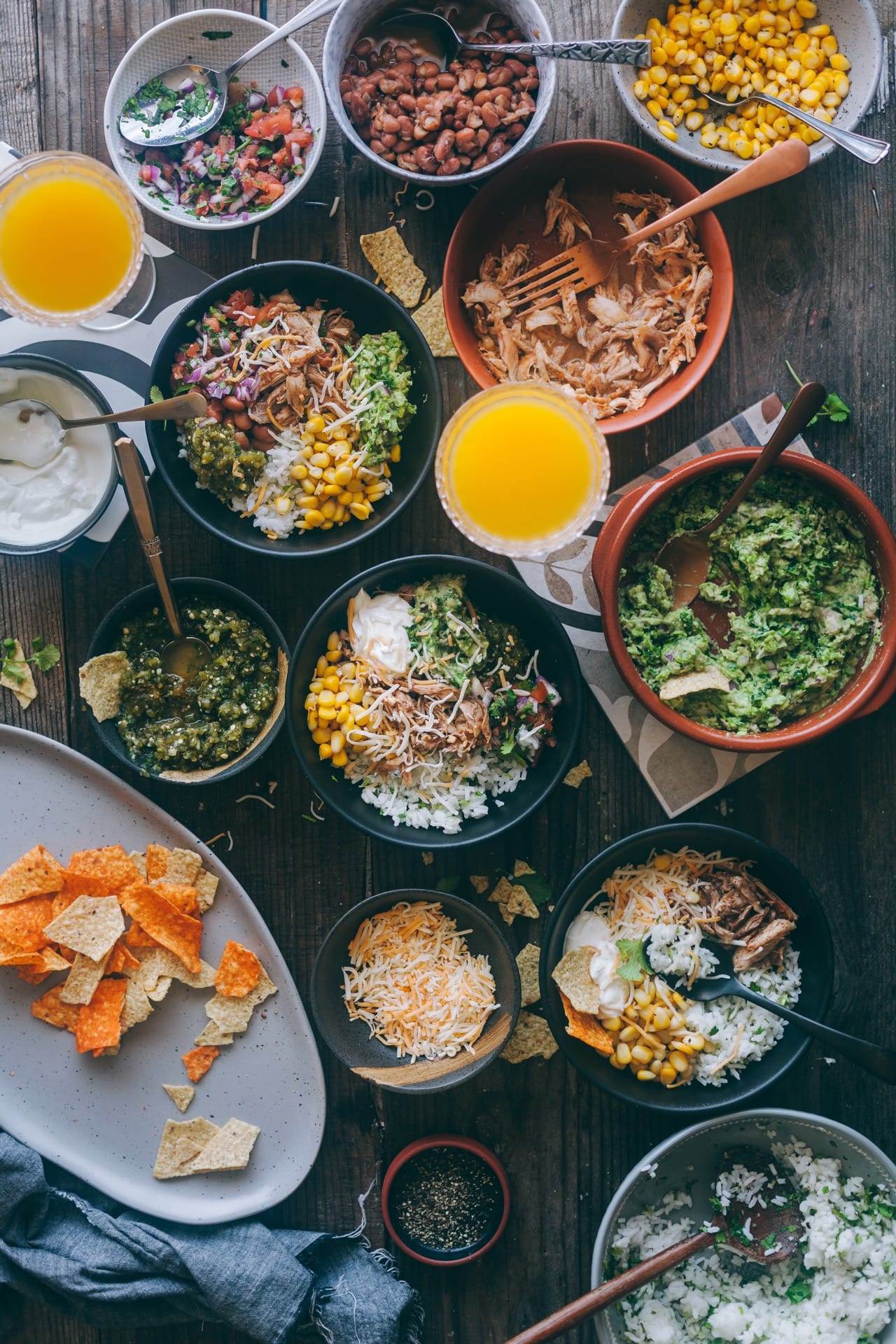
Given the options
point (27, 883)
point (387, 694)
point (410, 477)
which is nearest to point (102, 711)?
point (27, 883)

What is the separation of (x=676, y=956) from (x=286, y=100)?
2943 millimetres

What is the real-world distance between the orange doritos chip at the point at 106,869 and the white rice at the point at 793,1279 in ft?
6.39

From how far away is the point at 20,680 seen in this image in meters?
3.13

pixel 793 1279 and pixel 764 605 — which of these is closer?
pixel 764 605

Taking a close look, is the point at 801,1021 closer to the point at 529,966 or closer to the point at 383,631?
the point at 529,966

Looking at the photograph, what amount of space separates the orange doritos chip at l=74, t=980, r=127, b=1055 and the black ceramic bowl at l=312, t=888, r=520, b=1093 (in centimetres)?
66

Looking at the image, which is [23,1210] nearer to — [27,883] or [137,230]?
[27,883]

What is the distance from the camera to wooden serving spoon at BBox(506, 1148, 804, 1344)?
2.74m

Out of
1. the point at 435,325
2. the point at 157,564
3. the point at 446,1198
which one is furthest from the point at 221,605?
the point at 446,1198

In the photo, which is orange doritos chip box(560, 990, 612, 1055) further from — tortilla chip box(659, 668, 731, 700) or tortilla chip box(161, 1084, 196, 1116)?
tortilla chip box(161, 1084, 196, 1116)

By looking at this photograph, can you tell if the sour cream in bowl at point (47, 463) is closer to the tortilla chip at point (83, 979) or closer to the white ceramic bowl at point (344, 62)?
the white ceramic bowl at point (344, 62)

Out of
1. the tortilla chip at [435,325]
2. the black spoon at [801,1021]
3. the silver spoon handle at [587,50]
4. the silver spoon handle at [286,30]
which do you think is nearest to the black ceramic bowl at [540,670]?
the black spoon at [801,1021]

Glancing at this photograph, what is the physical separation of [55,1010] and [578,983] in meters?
1.74

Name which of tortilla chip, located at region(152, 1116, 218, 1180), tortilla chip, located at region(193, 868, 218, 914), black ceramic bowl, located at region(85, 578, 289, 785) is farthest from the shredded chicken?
tortilla chip, located at region(152, 1116, 218, 1180)
